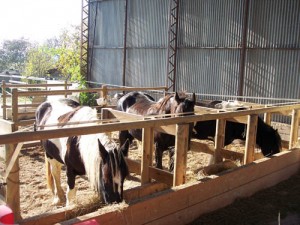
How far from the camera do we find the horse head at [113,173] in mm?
3020

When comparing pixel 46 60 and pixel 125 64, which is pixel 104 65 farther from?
pixel 46 60

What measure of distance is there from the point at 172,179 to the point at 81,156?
1.12 meters

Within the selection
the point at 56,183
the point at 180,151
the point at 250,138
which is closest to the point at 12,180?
the point at 180,151

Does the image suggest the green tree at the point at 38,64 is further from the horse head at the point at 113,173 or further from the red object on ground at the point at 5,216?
the red object on ground at the point at 5,216

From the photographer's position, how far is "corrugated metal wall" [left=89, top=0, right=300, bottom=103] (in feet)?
33.5

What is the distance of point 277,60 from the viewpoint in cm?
1036

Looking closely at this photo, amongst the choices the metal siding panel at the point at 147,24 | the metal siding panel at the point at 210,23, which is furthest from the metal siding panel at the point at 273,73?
the metal siding panel at the point at 147,24

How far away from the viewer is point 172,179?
3.98 meters

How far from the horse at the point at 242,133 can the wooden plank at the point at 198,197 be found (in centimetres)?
42

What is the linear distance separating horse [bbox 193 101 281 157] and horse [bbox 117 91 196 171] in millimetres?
850

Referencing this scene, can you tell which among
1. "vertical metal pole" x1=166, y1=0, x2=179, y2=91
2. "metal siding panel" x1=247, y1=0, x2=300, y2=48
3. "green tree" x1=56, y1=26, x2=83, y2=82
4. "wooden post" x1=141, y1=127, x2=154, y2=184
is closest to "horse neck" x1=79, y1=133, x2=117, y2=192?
"wooden post" x1=141, y1=127, x2=154, y2=184

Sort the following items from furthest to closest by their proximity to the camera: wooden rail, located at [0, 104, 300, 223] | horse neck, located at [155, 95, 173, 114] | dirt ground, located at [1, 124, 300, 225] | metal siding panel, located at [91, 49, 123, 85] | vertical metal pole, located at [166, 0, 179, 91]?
metal siding panel, located at [91, 49, 123, 85], vertical metal pole, located at [166, 0, 179, 91], horse neck, located at [155, 95, 173, 114], dirt ground, located at [1, 124, 300, 225], wooden rail, located at [0, 104, 300, 223]

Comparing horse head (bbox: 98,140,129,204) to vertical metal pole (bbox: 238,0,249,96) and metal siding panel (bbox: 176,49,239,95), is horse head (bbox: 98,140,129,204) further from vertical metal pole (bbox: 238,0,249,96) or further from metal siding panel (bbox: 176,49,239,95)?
metal siding panel (bbox: 176,49,239,95)

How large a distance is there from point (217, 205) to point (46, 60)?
27184 millimetres
